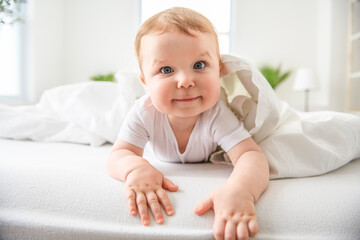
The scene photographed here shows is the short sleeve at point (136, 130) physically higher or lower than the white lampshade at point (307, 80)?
lower

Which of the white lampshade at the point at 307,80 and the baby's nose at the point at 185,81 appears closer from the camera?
the baby's nose at the point at 185,81

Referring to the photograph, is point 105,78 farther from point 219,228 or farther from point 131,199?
point 219,228

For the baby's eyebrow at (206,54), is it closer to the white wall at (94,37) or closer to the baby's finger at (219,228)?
the baby's finger at (219,228)

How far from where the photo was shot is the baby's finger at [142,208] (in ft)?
1.68

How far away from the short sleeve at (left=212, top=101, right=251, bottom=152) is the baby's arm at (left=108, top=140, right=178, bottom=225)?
22cm

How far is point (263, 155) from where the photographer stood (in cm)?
69

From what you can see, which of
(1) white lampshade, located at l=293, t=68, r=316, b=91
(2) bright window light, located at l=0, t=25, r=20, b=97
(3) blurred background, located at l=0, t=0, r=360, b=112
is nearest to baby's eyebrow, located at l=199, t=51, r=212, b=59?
(2) bright window light, located at l=0, t=25, r=20, b=97

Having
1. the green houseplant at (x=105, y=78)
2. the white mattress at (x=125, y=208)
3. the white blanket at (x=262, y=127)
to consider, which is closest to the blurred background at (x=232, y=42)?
the green houseplant at (x=105, y=78)

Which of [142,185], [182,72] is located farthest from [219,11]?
[142,185]

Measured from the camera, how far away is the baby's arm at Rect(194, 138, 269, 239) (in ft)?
1.54

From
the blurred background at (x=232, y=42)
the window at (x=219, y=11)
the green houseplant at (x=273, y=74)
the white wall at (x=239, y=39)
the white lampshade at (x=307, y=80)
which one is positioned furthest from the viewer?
the window at (x=219, y=11)

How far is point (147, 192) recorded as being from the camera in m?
0.56

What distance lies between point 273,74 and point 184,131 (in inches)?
134

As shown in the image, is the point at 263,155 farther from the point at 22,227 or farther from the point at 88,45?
the point at 88,45
